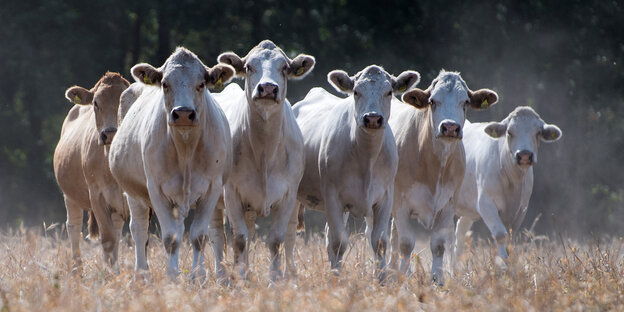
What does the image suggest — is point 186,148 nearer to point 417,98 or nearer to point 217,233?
point 217,233

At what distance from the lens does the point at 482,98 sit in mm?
9844

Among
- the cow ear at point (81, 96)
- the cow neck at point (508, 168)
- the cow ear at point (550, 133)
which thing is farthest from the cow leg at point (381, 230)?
the cow ear at point (81, 96)

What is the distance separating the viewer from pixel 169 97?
7996mm

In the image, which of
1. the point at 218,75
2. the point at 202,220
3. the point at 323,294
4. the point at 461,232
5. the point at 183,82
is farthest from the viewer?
the point at 461,232

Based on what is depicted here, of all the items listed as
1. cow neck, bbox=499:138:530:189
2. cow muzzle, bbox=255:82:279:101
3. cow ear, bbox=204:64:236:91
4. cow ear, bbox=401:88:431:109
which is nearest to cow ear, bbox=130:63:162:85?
cow ear, bbox=204:64:236:91

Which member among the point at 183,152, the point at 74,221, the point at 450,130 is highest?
the point at 450,130

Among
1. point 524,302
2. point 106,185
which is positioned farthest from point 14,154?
point 524,302

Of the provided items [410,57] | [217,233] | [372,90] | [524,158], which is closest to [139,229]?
[217,233]

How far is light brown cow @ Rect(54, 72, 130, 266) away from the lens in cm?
977

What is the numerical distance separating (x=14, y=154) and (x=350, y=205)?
587 inches

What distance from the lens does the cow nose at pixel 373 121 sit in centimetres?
855

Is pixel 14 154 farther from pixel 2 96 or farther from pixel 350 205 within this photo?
pixel 350 205

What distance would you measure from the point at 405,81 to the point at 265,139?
176cm

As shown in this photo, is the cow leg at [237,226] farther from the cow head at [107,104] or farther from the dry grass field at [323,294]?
the cow head at [107,104]
